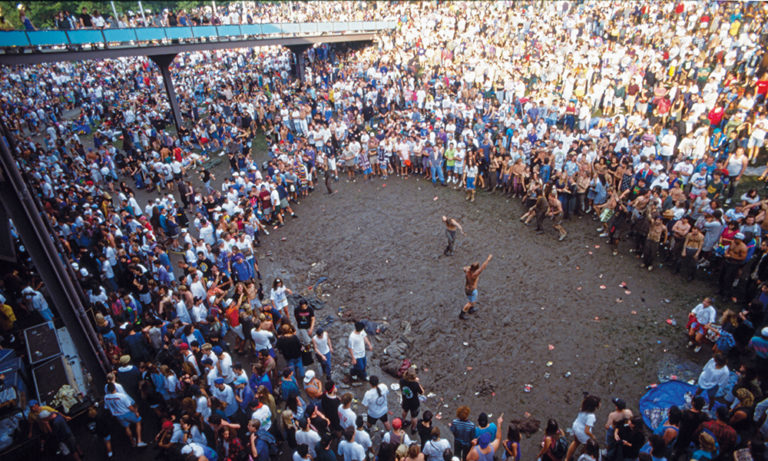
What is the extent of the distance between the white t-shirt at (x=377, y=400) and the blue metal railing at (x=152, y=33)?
18713 millimetres

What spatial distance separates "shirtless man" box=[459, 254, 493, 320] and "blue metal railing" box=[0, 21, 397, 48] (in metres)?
18.6

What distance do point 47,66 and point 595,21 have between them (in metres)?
45.8

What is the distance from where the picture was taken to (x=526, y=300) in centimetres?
1006

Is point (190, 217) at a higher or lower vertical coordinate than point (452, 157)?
lower

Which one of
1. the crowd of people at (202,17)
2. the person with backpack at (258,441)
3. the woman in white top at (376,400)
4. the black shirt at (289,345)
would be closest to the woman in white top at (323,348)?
the black shirt at (289,345)

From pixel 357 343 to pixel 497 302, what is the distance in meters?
4.00

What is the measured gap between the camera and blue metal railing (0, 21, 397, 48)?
16248 millimetres

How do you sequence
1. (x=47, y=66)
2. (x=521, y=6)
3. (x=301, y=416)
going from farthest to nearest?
(x=47, y=66) → (x=521, y=6) → (x=301, y=416)

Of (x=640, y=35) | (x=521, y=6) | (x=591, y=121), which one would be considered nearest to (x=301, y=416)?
(x=591, y=121)

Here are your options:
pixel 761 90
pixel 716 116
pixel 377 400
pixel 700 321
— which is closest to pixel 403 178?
pixel 716 116

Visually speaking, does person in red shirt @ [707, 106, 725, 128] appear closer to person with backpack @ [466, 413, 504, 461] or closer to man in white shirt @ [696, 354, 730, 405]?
man in white shirt @ [696, 354, 730, 405]

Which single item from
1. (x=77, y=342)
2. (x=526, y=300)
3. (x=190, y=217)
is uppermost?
(x=77, y=342)

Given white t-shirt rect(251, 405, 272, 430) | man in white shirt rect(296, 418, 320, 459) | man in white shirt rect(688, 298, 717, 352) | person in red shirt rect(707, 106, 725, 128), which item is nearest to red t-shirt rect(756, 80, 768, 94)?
person in red shirt rect(707, 106, 725, 128)

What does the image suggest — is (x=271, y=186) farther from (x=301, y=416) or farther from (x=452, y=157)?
(x=301, y=416)
